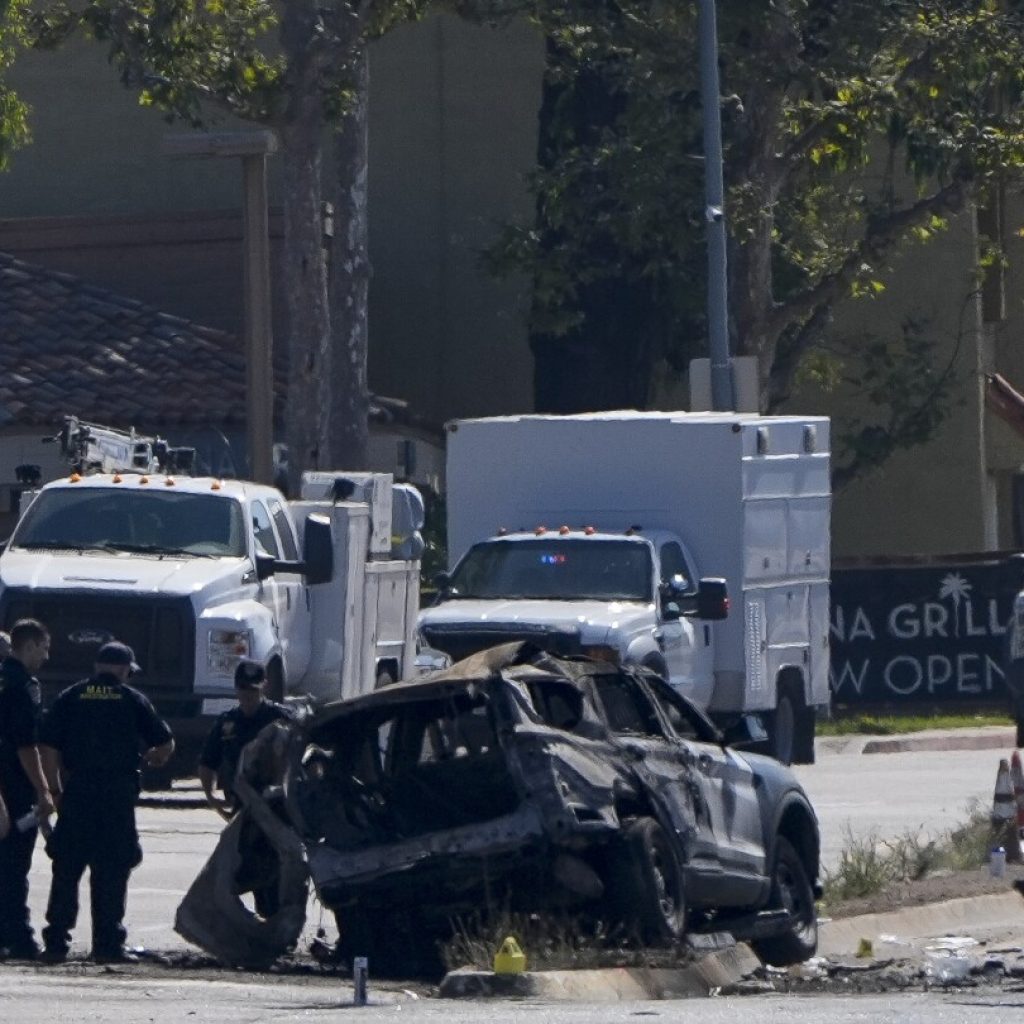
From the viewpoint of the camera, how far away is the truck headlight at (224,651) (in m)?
19.4

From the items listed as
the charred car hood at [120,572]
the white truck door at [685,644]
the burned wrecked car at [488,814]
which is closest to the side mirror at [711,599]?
the white truck door at [685,644]

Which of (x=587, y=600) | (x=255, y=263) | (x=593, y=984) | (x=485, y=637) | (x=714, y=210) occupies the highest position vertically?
(x=714, y=210)

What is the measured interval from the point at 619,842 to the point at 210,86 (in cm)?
1483

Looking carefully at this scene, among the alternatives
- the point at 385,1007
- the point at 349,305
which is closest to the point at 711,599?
the point at 349,305

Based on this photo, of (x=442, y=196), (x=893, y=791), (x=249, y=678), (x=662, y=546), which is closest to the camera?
(x=249, y=678)

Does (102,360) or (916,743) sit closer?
(916,743)

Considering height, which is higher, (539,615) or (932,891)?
(539,615)

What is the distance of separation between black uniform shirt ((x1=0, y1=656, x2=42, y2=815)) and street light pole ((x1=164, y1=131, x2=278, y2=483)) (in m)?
11.0

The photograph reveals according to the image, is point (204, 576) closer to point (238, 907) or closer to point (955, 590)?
point (238, 907)

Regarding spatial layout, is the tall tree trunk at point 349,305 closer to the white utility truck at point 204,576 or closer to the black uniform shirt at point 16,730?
the white utility truck at point 204,576

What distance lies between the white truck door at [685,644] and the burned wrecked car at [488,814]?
8.95 m

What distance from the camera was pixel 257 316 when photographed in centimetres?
2373

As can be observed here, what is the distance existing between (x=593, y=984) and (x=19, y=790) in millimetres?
3210

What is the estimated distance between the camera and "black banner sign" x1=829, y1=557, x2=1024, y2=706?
1185 inches
